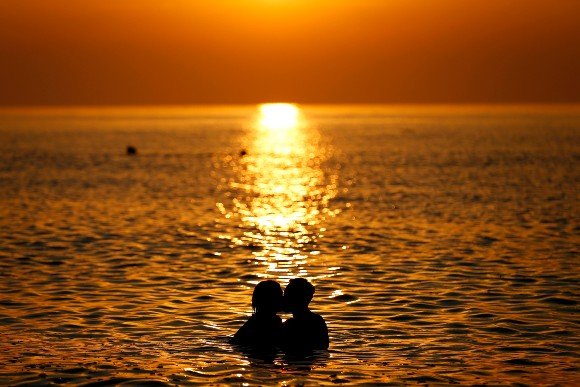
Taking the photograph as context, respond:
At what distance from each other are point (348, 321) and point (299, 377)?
14.9 ft

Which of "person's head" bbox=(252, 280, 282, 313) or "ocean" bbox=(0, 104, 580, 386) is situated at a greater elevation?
"person's head" bbox=(252, 280, 282, 313)

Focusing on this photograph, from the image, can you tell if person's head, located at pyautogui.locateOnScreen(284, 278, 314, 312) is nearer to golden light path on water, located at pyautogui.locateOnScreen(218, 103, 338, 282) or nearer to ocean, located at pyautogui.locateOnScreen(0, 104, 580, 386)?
ocean, located at pyautogui.locateOnScreen(0, 104, 580, 386)

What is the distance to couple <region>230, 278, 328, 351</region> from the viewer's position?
15969mm

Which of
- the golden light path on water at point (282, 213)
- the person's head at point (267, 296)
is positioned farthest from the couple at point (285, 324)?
the golden light path on water at point (282, 213)

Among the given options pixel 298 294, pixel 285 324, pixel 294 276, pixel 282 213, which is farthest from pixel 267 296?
pixel 282 213

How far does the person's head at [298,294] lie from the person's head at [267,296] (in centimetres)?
19

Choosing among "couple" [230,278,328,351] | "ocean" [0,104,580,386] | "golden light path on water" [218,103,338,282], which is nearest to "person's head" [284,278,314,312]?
"couple" [230,278,328,351]

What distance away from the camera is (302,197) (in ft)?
185

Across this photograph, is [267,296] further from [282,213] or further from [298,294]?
[282,213]

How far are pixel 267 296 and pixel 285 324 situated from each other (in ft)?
2.80

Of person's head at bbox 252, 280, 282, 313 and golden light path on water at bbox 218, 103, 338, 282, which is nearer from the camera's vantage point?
person's head at bbox 252, 280, 282, 313

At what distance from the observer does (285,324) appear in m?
16.5

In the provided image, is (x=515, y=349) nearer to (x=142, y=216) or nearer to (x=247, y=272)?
(x=247, y=272)

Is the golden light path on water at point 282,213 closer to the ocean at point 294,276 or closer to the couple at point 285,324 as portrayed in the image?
the ocean at point 294,276
